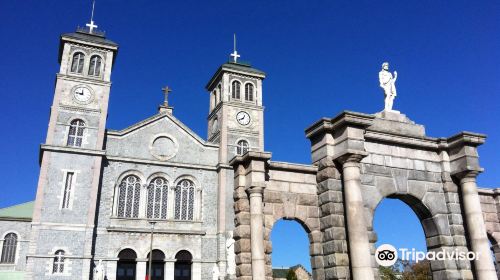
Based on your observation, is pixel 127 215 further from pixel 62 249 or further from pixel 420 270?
pixel 420 270

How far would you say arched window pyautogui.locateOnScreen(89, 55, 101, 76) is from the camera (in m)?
33.8

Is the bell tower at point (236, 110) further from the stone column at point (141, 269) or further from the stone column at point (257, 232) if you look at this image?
the stone column at point (257, 232)

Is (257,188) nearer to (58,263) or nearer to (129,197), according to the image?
Answer: (58,263)

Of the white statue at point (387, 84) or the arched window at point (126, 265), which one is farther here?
the arched window at point (126, 265)

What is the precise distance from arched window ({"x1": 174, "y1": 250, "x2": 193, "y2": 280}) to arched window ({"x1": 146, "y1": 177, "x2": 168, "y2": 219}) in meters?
2.95

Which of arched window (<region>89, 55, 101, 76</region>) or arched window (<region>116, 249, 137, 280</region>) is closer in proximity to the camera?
arched window (<region>116, 249, 137, 280</region>)

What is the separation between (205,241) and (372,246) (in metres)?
22.3

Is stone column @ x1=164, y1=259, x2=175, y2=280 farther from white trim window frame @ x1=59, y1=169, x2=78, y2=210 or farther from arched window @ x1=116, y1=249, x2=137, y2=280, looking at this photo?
white trim window frame @ x1=59, y1=169, x2=78, y2=210

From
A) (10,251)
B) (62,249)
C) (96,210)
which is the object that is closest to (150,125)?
(96,210)

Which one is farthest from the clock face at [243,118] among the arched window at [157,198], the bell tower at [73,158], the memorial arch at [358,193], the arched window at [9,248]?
the memorial arch at [358,193]

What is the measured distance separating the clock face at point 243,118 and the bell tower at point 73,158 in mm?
10651

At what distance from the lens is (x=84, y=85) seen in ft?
108

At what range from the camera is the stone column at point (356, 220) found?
1073 centimetres

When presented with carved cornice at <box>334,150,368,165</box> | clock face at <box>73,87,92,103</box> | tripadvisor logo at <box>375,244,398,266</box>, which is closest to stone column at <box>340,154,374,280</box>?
carved cornice at <box>334,150,368,165</box>
